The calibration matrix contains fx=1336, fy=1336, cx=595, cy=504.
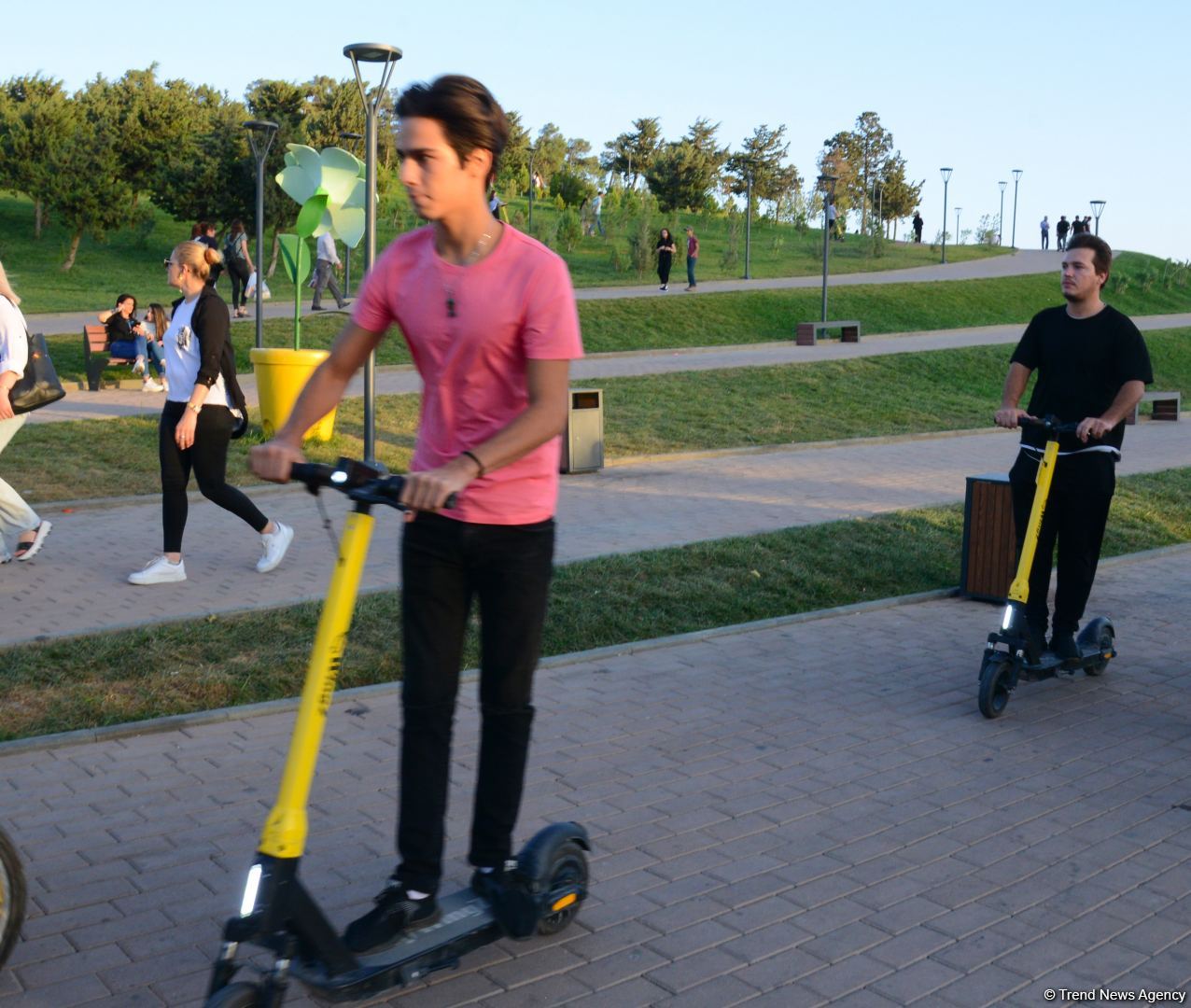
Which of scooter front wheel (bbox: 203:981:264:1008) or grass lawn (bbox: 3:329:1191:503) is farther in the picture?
grass lawn (bbox: 3:329:1191:503)

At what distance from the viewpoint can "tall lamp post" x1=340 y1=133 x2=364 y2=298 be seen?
2622cm

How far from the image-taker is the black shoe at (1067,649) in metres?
6.14

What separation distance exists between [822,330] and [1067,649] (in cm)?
2003

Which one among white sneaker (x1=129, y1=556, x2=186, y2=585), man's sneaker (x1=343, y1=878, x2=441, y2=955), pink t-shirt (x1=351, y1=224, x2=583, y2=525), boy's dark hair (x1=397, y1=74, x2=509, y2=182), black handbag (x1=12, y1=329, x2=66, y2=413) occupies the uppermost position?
boy's dark hair (x1=397, y1=74, x2=509, y2=182)

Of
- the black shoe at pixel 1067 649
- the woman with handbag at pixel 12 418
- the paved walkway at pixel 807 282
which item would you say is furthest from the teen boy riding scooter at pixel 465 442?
the paved walkway at pixel 807 282

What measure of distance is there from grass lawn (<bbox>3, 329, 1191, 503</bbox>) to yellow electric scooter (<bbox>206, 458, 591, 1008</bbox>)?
8.35 m

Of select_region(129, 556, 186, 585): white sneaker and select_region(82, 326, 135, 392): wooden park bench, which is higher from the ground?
select_region(82, 326, 135, 392): wooden park bench

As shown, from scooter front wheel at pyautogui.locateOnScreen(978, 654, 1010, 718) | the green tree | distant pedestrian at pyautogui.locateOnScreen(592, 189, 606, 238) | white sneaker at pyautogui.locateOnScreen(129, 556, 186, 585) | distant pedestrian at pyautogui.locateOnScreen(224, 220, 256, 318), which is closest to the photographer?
scooter front wheel at pyautogui.locateOnScreen(978, 654, 1010, 718)

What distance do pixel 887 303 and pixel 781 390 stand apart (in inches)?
536

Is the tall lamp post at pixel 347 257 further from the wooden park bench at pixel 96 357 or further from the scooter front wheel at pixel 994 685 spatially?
the scooter front wheel at pixel 994 685

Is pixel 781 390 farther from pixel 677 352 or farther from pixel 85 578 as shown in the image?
pixel 85 578

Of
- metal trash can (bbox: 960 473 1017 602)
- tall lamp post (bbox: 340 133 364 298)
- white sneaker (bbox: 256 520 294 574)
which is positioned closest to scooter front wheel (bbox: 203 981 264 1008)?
white sneaker (bbox: 256 520 294 574)

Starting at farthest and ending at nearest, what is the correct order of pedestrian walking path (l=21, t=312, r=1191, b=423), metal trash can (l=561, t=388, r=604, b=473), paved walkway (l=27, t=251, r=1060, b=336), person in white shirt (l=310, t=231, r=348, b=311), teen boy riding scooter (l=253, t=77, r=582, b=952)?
person in white shirt (l=310, t=231, r=348, b=311) < paved walkway (l=27, t=251, r=1060, b=336) < pedestrian walking path (l=21, t=312, r=1191, b=423) < metal trash can (l=561, t=388, r=604, b=473) < teen boy riding scooter (l=253, t=77, r=582, b=952)

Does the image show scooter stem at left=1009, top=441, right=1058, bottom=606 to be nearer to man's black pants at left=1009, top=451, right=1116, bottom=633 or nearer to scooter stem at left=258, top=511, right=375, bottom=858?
man's black pants at left=1009, top=451, right=1116, bottom=633
